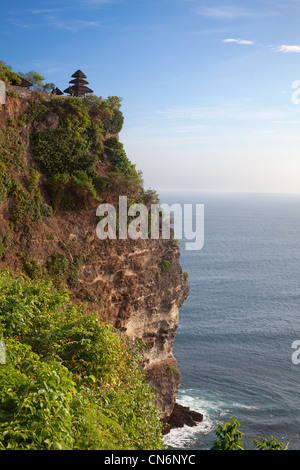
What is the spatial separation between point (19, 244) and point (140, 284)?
35.5 ft

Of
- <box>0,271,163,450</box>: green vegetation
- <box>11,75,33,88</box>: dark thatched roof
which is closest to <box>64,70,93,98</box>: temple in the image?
<box>11,75,33,88</box>: dark thatched roof

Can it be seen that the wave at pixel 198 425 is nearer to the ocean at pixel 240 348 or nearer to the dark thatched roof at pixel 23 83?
the ocean at pixel 240 348

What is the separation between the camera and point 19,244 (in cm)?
2750

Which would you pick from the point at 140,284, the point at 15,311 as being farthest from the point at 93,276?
the point at 15,311

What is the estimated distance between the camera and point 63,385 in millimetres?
9805

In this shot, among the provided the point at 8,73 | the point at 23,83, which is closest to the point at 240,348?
the point at 23,83

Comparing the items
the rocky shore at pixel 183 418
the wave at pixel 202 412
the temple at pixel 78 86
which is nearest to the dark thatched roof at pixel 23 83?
the temple at pixel 78 86

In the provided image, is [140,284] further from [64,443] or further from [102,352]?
[64,443]

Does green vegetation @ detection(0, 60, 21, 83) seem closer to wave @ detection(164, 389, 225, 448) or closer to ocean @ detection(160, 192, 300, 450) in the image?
ocean @ detection(160, 192, 300, 450)

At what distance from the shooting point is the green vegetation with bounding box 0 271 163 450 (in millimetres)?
8500

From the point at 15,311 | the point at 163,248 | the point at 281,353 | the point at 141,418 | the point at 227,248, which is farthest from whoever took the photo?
the point at 227,248

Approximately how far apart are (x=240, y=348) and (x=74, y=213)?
38160 mm

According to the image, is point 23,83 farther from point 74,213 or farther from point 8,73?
point 74,213

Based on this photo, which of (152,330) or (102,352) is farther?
(152,330)
